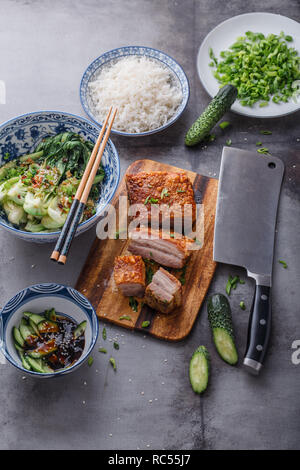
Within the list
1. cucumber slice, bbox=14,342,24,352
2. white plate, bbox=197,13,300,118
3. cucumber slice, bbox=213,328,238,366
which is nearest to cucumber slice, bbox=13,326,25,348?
cucumber slice, bbox=14,342,24,352

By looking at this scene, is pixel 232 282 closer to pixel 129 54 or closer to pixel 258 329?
pixel 258 329

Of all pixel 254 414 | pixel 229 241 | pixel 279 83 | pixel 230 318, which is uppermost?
pixel 279 83

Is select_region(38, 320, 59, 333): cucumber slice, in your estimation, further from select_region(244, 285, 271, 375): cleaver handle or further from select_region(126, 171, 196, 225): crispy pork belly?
select_region(244, 285, 271, 375): cleaver handle

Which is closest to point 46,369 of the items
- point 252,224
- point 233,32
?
point 252,224

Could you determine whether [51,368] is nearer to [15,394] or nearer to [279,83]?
[15,394]

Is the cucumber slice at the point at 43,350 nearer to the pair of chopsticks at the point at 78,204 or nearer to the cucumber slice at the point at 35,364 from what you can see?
the cucumber slice at the point at 35,364

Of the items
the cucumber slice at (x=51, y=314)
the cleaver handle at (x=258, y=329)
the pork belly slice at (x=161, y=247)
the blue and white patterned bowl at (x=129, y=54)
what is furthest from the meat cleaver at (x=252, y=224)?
the cucumber slice at (x=51, y=314)

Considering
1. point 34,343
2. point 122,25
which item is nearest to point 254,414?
point 34,343
